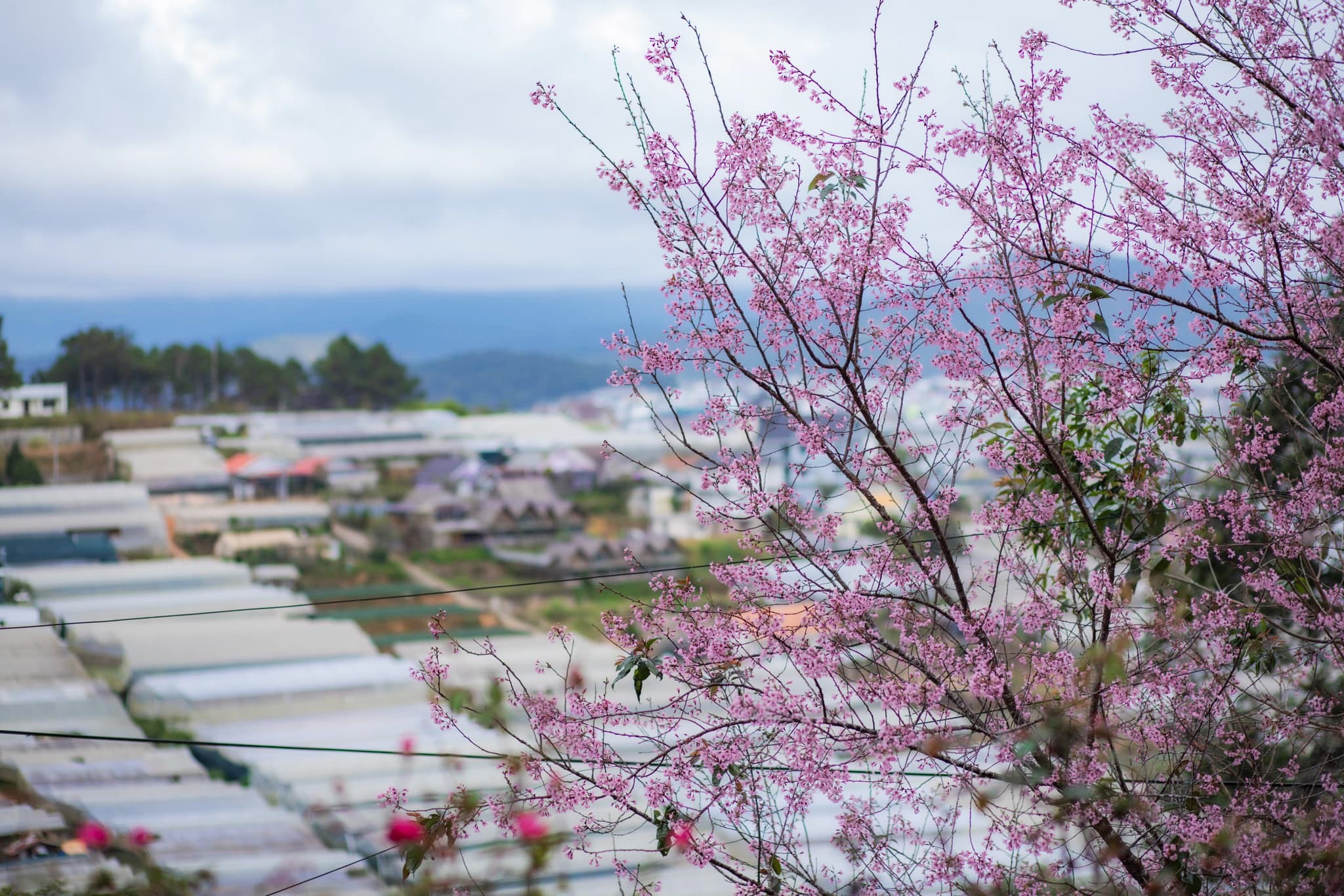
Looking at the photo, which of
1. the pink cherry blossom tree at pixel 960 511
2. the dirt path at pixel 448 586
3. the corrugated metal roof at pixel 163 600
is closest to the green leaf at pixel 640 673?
the pink cherry blossom tree at pixel 960 511

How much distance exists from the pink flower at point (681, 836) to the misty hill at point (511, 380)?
1987 inches

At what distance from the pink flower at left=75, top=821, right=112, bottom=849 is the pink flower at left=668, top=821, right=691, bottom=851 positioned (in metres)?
0.72

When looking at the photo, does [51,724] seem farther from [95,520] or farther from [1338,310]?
[1338,310]

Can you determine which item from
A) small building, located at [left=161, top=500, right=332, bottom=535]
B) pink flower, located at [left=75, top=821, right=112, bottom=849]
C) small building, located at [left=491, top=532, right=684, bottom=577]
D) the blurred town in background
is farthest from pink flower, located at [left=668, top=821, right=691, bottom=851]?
small building, located at [left=161, top=500, right=332, bottom=535]

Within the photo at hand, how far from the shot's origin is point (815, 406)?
176cm

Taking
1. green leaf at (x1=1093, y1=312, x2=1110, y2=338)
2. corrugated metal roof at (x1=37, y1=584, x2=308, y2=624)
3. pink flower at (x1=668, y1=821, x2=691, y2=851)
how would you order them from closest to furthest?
pink flower at (x1=668, y1=821, x2=691, y2=851) → green leaf at (x1=1093, y1=312, x2=1110, y2=338) → corrugated metal roof at (x1=37, y1=584, x2=308, y2=624)

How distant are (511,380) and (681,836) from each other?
54087mm

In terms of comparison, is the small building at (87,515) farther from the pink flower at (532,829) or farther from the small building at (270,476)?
the pink flower at (532,829)

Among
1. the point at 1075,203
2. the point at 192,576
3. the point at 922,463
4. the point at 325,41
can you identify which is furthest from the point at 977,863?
the point at 325,41

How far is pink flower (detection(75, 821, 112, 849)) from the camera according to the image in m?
0.98

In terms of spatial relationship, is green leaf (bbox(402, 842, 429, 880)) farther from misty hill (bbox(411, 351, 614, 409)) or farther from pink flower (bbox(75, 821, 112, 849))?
misty hill (bbox(411, 351, 614, 409))

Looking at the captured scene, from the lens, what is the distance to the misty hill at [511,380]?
5359 cm

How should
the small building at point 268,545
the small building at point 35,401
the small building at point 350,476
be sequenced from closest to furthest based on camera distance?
the small building at point 35,401 < the small building at point 268,545 < the small building at point 350,476

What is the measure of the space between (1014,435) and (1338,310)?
600mm
